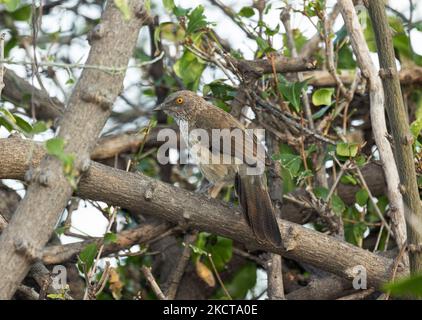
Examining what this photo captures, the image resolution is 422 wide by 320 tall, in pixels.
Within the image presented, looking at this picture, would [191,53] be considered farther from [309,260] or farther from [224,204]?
[309,260]

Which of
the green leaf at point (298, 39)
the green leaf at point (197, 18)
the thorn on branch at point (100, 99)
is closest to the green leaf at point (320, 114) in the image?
the green leaf at point (298, 39)

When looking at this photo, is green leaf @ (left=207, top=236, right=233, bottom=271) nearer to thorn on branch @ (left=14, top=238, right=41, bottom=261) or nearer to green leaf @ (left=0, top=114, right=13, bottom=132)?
green leaf @ (left=0, top=114, right=13, bottom=132)

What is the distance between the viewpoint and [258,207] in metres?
4.82

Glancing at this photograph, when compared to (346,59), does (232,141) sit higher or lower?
lower

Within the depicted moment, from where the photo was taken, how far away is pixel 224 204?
15.5 ft

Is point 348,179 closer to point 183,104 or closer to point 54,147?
point 183,104

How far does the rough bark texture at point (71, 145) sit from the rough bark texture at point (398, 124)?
141 cm

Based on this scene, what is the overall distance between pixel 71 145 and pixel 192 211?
1.96m

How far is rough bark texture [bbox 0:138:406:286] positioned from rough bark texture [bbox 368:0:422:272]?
3.22 feet

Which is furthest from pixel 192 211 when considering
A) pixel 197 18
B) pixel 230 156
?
pixel 197 18

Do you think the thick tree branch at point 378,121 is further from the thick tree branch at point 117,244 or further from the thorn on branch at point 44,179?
the thorn on branch at point 44,179

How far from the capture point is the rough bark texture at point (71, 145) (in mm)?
2488
